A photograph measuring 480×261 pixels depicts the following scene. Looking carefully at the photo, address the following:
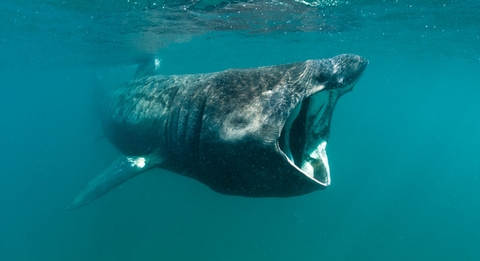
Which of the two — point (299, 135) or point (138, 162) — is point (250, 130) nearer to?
point (299, 135)

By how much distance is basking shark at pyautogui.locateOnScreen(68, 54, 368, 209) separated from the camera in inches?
135

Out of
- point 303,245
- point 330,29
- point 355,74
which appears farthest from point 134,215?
point 355,74

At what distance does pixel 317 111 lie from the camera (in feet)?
13.6

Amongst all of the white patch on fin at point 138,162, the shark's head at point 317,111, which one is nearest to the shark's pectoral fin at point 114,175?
the white patch on fin at point 138,162

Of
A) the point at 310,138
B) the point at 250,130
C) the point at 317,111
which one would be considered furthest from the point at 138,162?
the point at 317,111

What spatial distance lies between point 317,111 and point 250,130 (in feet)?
3.75

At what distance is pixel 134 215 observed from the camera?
19.3 m

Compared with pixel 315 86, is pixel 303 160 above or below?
below

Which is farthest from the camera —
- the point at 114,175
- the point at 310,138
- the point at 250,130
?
the point at 114,175

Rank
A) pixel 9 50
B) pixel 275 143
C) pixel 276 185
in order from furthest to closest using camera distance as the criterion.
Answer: pixel 9 50 < pixel 276 185 < pixel 275 143

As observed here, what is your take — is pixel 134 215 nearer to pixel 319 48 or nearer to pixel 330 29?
pixel 330 29

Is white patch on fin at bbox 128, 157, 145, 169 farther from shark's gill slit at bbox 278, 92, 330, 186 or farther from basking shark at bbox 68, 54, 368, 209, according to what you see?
shark's gill slit at bbox 278, 92, 330, 186

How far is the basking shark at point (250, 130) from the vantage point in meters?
3.44

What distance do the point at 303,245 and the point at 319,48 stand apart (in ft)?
47.0
